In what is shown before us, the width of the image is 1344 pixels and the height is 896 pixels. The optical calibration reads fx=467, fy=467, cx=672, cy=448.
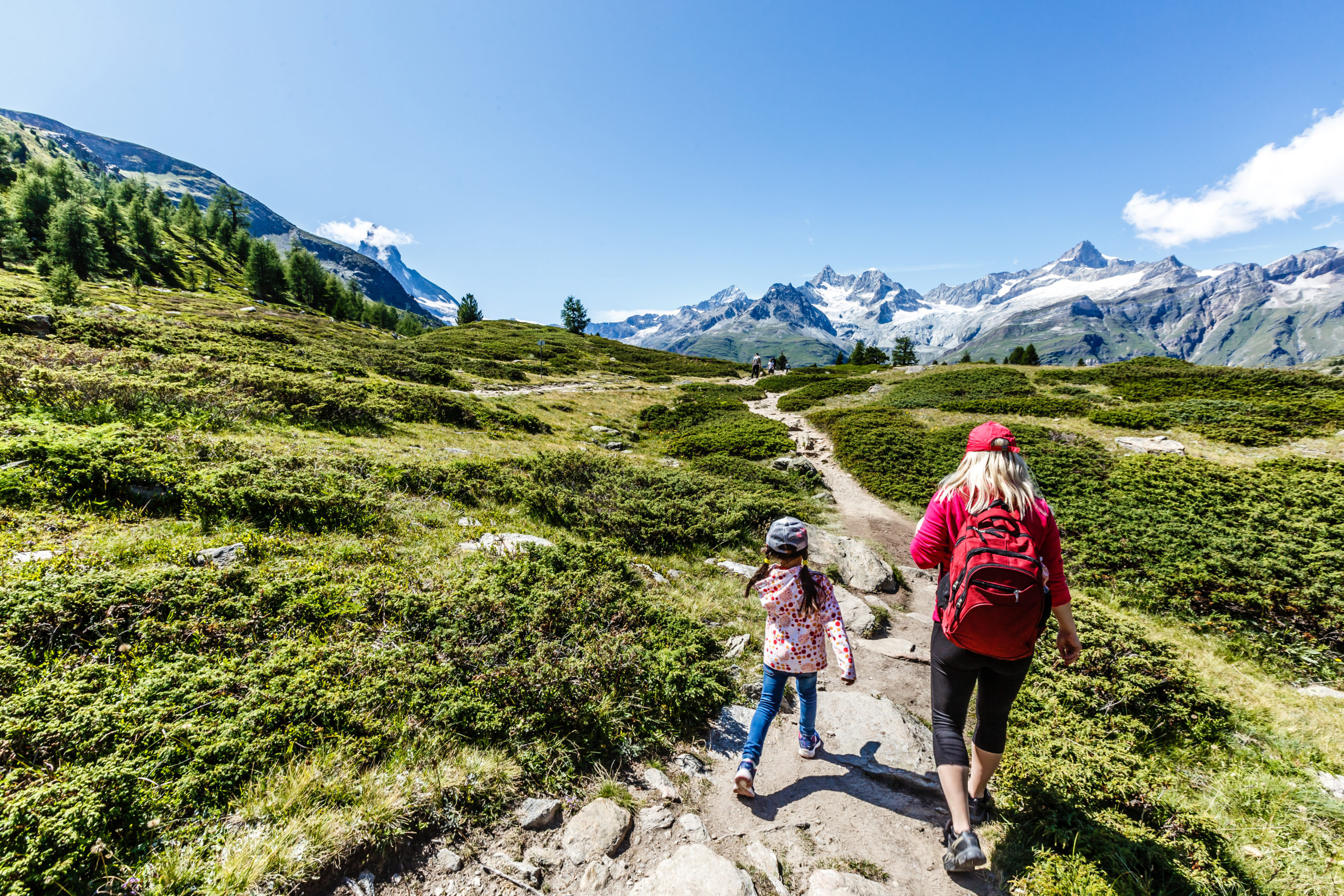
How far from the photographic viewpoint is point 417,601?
5.80m

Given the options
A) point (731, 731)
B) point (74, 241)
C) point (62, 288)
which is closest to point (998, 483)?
point (731, 731)

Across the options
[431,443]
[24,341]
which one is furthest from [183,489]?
[24,341]

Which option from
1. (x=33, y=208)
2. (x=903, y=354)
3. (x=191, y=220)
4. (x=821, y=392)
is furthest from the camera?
(x=191, y=220)

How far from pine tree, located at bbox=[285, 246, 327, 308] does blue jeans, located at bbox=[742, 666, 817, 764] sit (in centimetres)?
10222

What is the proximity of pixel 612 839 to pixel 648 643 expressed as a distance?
239 cm

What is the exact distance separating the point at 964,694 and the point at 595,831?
3.41 m

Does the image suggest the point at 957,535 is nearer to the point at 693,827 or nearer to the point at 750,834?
the point at 750,834

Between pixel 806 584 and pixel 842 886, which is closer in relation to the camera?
pixel 842 886

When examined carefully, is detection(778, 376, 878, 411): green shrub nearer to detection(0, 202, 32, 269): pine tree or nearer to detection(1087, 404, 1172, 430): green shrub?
detection(1087, 404, 1172, 430): green shrub

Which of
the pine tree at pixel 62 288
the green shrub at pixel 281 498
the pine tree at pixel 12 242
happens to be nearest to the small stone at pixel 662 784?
the green shrub at pixel 281 498

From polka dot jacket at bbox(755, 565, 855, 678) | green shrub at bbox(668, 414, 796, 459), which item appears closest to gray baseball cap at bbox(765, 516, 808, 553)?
polka dot jacket at bbox(755, 565, 855, 678)

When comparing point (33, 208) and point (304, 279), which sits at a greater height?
point (33, 208)

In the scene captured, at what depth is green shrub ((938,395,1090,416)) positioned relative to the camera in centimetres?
2289

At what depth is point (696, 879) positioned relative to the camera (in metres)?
3.65
